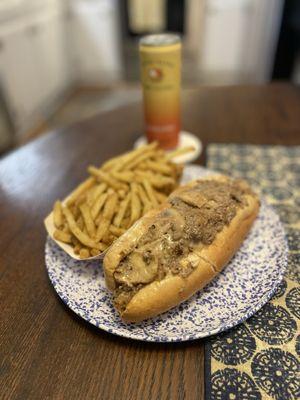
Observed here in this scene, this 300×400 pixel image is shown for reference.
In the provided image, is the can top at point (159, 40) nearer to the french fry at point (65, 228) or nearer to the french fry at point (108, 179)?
the french fry at point (108, 179)

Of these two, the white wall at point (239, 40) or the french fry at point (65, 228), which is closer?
the french fry at point (65, 228)

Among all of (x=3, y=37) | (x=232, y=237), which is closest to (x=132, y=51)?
(x=3, y=37)

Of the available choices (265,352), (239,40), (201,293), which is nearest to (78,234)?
(201,293)

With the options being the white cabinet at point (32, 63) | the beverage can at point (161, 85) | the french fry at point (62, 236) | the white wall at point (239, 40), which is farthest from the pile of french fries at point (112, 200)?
the white wall at point (239, 40)

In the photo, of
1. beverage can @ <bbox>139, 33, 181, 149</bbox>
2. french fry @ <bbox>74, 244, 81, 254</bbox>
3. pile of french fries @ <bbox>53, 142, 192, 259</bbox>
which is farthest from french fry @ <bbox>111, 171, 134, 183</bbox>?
beverage can @ <bbox>139, 33, 181, 149</bbox>

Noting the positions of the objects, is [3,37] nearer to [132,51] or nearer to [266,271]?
[132,51]
